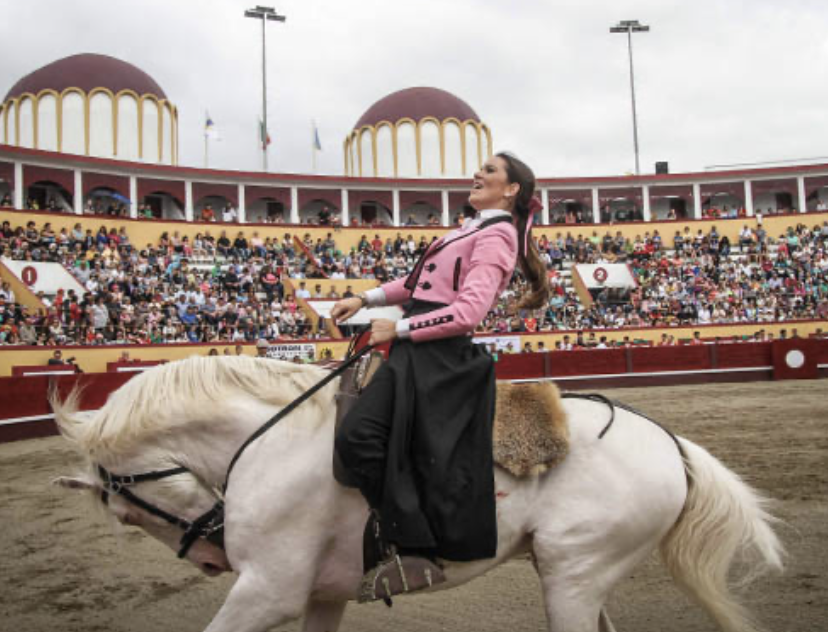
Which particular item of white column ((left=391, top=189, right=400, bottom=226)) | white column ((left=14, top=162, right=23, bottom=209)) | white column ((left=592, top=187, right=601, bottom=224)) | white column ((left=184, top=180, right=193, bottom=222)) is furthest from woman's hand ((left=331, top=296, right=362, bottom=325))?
white column ((left=592, top=187, right=601, bottom=224))

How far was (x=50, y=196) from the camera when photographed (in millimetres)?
27016

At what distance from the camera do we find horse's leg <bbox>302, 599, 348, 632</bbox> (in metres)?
2.69

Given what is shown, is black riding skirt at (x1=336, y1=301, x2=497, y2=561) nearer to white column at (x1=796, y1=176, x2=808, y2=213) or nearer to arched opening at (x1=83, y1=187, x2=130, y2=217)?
arched opening at (x1=83, y1=187, x2=130, y2=217)

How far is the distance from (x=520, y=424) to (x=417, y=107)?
3654 cm

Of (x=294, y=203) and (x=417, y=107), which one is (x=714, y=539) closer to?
(x=294, y=203)

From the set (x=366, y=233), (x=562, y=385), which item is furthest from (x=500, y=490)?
(x=366, y=233)

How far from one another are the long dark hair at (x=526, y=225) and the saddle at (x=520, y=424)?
1.30ft

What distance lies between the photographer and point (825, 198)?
34562 mm

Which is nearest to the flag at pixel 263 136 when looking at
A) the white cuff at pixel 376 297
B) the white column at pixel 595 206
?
the white column at pixel 595 206

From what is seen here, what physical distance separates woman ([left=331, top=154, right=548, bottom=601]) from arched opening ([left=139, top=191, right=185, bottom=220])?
95.2ft

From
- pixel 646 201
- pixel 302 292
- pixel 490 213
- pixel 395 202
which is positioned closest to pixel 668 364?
pixel 302 292

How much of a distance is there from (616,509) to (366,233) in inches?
1021

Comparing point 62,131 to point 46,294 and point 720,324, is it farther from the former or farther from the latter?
point 720,324

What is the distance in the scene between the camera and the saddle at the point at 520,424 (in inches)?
94.6
